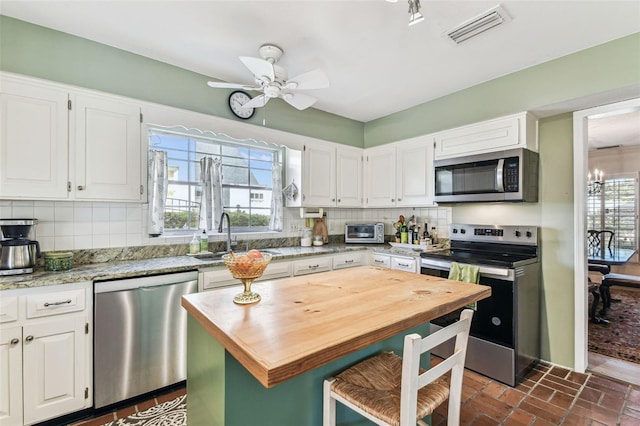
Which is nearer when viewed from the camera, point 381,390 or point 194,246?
point 381,390

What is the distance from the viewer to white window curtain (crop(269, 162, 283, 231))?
3564 mm

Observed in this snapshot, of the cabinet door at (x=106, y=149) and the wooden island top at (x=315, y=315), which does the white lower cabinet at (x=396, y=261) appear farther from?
the cabinet door at (x=106, y=149)

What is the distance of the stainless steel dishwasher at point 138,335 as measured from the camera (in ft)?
6.55

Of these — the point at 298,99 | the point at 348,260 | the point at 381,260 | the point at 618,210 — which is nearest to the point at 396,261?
the point at 381,260

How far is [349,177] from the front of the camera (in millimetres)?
3947

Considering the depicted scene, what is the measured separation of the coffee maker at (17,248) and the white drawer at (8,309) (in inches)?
9.2

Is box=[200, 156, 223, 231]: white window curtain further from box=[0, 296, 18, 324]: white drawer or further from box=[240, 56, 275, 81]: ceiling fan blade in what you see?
box=[0, 296, 18, 324]: white drawer

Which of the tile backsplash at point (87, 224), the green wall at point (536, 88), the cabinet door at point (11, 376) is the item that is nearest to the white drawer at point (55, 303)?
the cabinet door at point (11, 376)

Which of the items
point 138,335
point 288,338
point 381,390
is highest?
point 288,338

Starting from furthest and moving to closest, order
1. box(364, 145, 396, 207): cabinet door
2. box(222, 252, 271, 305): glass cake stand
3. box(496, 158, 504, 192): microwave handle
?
box(364, 145, 396, 207): cabinet door, box(496, 158, 504, 192): microwave handle, box(222, 252, 271, 305): glass cake stand

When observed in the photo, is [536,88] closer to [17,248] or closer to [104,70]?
[104,70]

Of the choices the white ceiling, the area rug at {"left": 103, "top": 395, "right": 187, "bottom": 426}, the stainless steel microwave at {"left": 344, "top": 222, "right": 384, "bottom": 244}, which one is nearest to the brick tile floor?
the area rug at {"left": 103, "top": 395, "right": 187, "bottom": 426}

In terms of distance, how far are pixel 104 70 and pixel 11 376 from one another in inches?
86.9

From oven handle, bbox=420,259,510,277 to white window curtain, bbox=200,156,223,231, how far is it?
2149 mm
